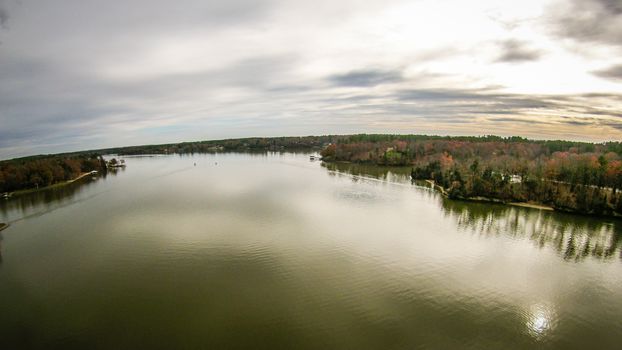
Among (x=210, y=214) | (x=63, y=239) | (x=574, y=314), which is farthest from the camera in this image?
(x=210, y=214)

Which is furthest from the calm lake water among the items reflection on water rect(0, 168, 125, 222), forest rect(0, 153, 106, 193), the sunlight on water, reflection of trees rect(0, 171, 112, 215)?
forest rect(0, 153, 106, 193)

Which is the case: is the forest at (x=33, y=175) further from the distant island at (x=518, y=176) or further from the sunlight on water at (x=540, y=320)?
the sunlight on water at (x=540, y=320)

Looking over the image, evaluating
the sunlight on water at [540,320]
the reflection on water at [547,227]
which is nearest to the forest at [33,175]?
the reflection on water at [547,227]

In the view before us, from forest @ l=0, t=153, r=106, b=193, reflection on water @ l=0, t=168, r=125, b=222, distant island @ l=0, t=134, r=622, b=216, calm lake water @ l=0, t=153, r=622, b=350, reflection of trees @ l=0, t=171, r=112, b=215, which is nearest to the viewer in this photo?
calm lake water @ l=0, t=153, r=622, b=350

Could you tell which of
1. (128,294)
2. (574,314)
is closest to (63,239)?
(128,294)

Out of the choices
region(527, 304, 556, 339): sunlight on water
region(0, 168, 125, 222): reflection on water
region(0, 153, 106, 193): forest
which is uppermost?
region(0, 153, 106, 193): forest

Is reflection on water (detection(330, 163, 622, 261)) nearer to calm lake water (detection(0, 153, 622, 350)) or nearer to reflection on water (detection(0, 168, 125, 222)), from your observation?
calm lake water (detection(0, 153, 622, 350))

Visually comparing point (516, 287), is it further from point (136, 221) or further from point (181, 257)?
point (136, 221)
